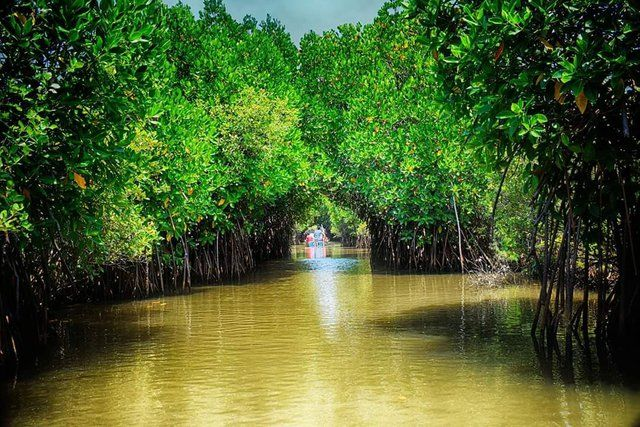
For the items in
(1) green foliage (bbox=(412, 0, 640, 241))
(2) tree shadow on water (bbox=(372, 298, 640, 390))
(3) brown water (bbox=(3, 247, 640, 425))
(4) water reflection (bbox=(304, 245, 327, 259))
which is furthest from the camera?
(4) water reflection (bbox=(304, 245, 327, 259))

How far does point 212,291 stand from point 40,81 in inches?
333

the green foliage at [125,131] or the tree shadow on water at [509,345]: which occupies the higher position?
the green foliage at [125,131]

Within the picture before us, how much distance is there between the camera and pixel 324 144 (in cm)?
2039

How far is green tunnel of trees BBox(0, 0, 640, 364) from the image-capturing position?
5.31 metres

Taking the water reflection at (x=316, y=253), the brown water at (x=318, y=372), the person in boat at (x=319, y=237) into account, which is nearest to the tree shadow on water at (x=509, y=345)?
the brown water at (x=318, y=372)

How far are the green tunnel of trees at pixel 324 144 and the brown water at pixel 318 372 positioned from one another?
2.57 ft

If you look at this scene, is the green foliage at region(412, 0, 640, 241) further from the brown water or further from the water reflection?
the water reflection

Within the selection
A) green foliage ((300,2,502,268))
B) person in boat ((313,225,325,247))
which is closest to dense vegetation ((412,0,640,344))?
green foliage ((300,2,502,268))

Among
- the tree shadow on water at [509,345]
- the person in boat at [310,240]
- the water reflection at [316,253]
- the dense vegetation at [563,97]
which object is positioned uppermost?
the dense vegetation at [563,97]

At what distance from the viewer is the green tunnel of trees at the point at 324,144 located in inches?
209

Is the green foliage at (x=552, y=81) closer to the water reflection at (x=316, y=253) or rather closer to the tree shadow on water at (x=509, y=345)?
the tree shadow on water at (x=509, y=345)

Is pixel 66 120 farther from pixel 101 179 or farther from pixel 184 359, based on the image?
pixel 184 359

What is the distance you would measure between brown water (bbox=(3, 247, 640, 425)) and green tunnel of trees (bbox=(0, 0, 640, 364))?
2.57ft

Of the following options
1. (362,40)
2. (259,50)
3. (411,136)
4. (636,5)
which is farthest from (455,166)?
(636,5)
